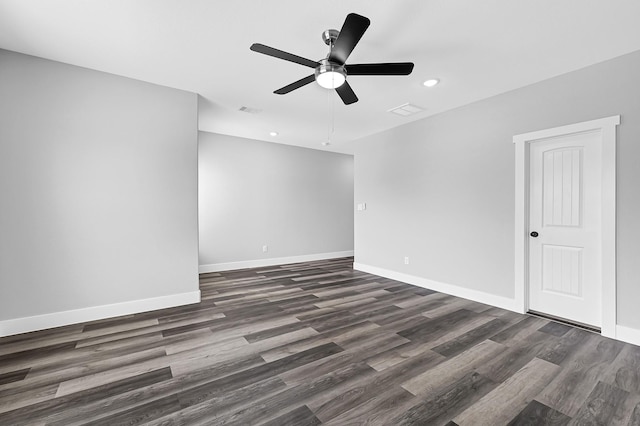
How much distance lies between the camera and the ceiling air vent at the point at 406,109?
4.06 metres

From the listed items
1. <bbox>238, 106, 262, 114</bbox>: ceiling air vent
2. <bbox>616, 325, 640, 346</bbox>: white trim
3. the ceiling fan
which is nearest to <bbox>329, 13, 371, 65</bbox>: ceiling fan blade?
the ceiling fan

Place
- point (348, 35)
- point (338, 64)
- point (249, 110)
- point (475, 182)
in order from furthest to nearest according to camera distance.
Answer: point (249, 110) → point (475, 182) → point (338, 64) → point (348, 35)

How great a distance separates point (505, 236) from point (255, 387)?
3391 millimetres

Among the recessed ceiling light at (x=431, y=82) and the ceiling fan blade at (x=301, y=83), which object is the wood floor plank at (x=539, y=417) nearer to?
the ceiling fan blade at (x=301, y=83)

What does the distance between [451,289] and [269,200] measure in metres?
4.14

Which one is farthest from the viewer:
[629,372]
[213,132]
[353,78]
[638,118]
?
[213,132]

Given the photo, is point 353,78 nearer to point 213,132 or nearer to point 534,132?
point 534,132

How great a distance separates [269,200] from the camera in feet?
20.9

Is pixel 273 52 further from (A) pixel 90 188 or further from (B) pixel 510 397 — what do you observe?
(B) pixel 510 397

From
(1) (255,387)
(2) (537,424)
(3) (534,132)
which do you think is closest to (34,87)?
(1) (255,387)

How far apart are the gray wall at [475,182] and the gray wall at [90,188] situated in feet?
10.9

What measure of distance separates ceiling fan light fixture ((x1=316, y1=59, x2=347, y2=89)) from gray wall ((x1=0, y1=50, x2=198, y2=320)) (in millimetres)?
2206

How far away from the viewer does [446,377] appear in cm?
204

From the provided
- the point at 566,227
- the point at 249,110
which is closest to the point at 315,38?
the point at 249,110
